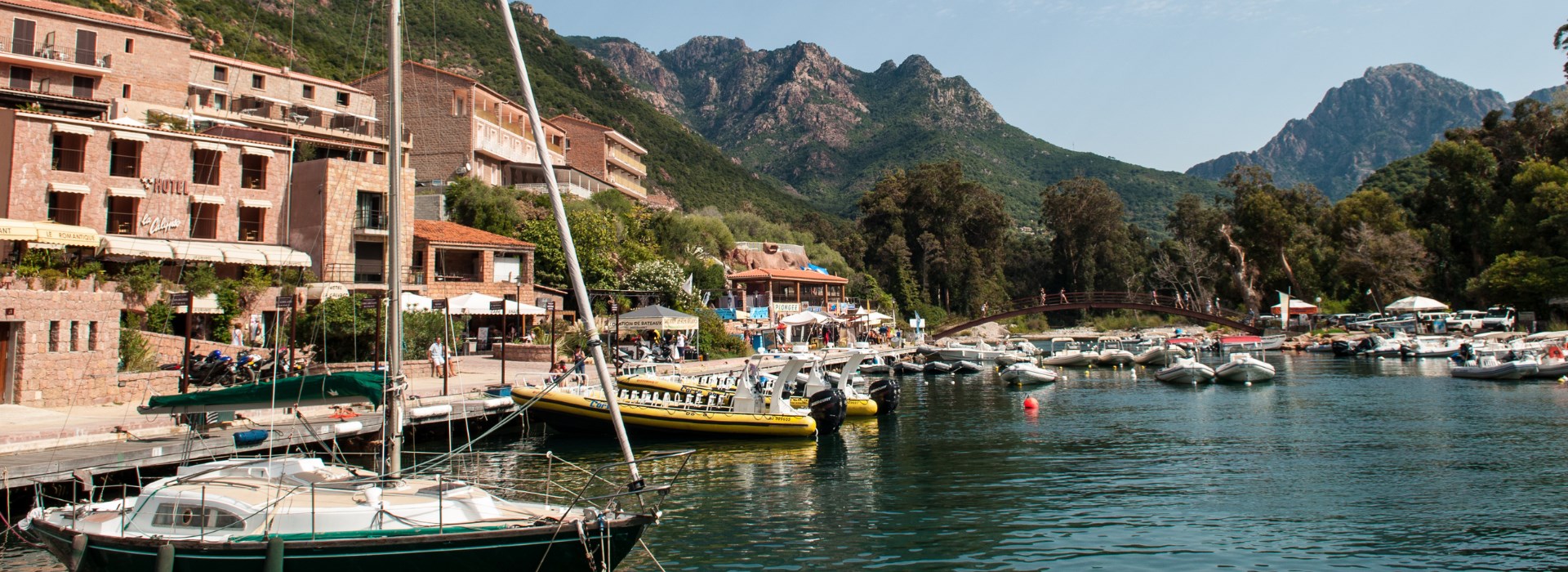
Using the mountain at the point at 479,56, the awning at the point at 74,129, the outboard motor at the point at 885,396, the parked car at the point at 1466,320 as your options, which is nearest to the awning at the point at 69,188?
the awning at the point at 74,129

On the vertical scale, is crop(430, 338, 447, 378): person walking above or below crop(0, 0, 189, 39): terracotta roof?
below

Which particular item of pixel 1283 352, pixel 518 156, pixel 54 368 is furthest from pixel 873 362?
pixel 54 368

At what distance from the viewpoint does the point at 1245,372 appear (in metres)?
43.8

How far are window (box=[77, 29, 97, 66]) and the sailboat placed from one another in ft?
144

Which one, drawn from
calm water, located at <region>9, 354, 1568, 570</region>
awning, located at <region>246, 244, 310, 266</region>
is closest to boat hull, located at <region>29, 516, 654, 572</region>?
calm water, located at <region>9, 354, 1568, 570</region>

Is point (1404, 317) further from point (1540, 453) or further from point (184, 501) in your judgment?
point (184, 501)

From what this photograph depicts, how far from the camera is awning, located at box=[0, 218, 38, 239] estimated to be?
25.2 meters

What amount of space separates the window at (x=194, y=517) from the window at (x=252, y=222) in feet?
101

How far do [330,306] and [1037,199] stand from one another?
146m

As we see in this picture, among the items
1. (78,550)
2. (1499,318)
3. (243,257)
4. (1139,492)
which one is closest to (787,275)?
(243,257)

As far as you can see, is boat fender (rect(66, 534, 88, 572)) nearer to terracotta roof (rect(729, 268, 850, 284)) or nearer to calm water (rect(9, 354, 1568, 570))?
calm water (rect(9, 354, 1568, 570))

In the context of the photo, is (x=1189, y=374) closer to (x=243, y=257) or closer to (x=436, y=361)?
(x=436, y=361)

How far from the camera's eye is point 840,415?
91.8ft

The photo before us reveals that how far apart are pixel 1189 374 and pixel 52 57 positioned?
57218 millimetres
